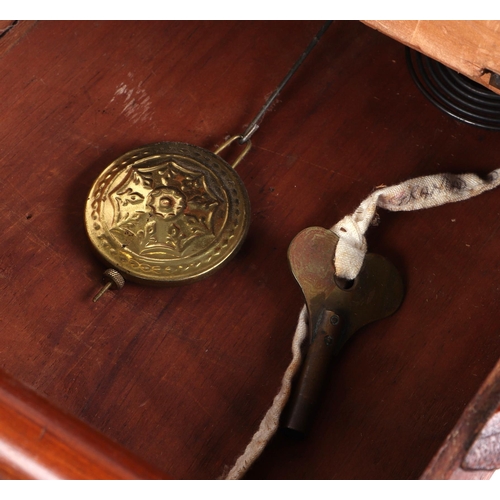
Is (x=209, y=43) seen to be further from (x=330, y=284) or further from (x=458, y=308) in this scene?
(x=458, y=308)

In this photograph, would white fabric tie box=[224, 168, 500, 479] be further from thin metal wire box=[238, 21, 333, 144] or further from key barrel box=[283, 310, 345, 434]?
thin metal wire box=[238, 21, 333, 144]

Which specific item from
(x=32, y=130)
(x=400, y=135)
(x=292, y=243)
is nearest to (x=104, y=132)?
(x=32, y=130)

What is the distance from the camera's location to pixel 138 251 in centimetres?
91

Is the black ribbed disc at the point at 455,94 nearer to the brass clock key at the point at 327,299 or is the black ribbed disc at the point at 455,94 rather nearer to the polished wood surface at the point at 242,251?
the polished wood surface at the point at 242,251

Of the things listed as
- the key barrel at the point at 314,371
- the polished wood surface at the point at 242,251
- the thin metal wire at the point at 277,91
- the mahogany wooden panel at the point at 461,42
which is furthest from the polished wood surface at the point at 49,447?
the mahogany wooden panel at the point at 461,42

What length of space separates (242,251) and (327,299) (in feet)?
0.45

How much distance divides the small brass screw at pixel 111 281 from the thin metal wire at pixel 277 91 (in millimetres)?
277

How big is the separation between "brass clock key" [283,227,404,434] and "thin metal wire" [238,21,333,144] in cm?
19

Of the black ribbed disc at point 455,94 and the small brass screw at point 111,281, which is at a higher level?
the small brass screw at point 111,281

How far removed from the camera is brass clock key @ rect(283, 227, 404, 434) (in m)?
0.86

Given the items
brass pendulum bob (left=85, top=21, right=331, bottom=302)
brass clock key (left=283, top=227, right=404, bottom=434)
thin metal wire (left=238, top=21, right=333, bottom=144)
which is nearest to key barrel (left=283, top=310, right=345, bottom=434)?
brass clock key (left=283, top=227, right=404, bottom=434)

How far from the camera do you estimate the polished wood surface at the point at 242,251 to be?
86 cm

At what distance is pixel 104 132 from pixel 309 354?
423 millimetres

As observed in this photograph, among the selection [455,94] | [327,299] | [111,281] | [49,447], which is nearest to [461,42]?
[455,94]
